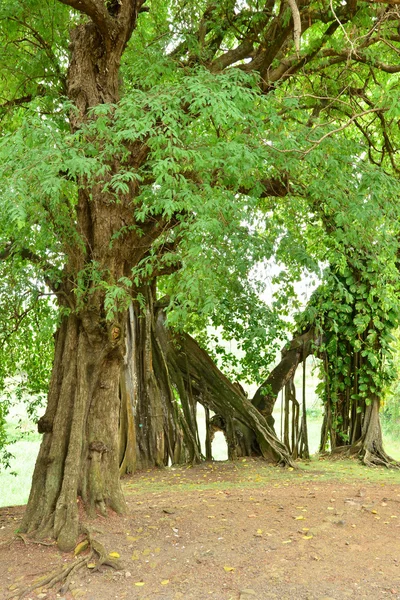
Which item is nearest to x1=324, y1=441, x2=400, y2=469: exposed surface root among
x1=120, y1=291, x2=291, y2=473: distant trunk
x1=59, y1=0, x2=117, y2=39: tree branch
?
x1=120, y1=291, x2=291, y2=473: distant trunk

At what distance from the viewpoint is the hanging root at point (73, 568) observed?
4.75 metres

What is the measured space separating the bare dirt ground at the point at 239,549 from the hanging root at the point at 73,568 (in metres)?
0.06

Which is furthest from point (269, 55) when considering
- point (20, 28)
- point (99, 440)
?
point (99, 440)

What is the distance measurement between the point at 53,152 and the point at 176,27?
3658 millimetres

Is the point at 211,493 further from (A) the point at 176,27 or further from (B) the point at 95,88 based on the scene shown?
(A) the point at 176,27

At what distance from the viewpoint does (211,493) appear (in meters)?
7.64

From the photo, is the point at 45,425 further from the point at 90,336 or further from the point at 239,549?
the point at 239,549

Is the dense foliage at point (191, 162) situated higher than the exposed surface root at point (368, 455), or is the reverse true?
the dense foliage at point (191, 162)

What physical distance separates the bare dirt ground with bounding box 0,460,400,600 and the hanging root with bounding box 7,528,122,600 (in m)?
0.06

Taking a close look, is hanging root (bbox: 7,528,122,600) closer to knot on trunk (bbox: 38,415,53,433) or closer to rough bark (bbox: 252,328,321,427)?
knot on trunk (bbox: 38,415,53,433)

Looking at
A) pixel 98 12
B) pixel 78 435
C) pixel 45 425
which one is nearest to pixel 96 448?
pixel 78 435

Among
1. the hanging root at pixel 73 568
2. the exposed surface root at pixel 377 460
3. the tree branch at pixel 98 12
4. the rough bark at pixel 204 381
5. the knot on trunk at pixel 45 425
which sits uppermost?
the tree branch at pixel 98 12

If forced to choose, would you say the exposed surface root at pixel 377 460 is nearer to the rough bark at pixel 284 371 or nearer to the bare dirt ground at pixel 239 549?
the rough bark at pixel 284 371

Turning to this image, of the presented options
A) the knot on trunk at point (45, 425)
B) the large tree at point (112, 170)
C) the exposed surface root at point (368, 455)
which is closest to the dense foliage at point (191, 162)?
the large tree at point (112, 170)
